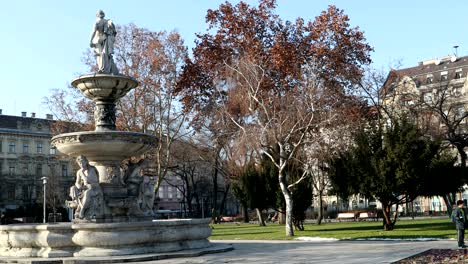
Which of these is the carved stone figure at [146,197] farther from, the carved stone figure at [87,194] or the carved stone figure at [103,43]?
the carved stone figure at [103,43]

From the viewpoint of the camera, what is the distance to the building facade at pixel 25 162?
77.4 metres

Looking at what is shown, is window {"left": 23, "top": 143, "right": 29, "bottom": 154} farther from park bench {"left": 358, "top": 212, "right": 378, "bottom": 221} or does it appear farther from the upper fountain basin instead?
the upper fountain basin

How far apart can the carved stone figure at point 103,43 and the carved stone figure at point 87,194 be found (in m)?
3.53

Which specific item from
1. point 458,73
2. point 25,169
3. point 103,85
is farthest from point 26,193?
point 103,85

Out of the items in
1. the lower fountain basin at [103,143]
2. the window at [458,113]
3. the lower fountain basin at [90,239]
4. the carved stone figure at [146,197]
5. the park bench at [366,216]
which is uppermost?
the window at [458,113]

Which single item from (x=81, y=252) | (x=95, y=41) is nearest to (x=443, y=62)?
(x=95, y=41)

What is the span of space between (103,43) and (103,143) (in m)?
3.92

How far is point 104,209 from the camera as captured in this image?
631 inches

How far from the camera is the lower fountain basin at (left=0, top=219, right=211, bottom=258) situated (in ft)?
43.9

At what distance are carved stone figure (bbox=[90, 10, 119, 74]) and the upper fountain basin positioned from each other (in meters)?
0.81

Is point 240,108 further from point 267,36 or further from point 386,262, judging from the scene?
point 386,262

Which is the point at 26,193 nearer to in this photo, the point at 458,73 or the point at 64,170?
the point at 64,170

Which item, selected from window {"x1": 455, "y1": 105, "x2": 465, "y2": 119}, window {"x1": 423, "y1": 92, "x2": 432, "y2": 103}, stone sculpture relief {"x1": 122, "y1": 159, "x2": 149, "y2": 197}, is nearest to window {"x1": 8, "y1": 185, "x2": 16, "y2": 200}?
window {"x1": 423, "y1": 92, "x2": 432, "y2": 103}

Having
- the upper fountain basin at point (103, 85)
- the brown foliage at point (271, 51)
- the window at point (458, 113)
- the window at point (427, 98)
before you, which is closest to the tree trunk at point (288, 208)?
the brown foliage at point (271, 51)
